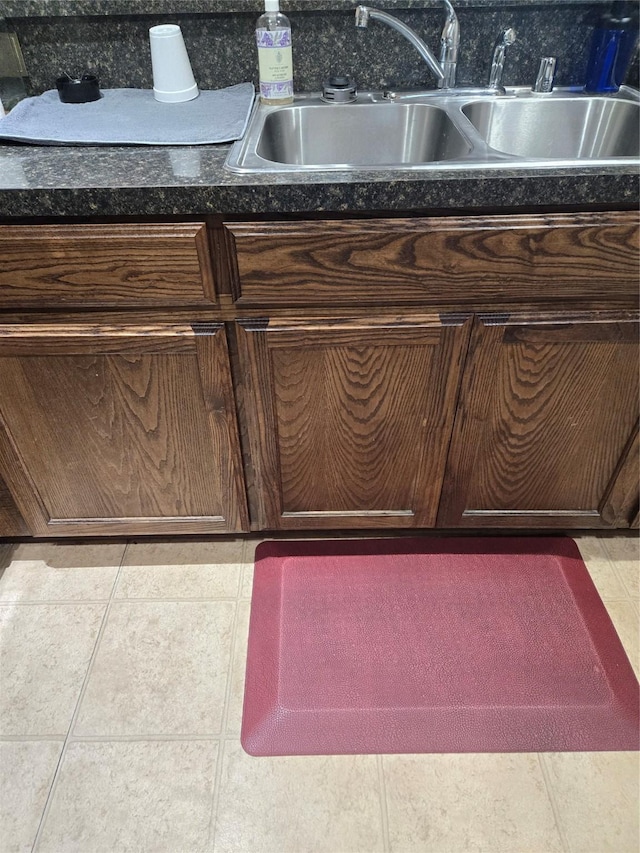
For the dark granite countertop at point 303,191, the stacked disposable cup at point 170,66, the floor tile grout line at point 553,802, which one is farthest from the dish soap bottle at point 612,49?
the floor tile grout line at point 553,802

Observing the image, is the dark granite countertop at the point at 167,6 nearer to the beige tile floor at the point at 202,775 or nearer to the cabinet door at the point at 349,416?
the cabinet door at the point at 349,416

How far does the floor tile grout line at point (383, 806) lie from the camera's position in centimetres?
94

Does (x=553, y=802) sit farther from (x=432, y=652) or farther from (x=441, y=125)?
(x=441, y=125)

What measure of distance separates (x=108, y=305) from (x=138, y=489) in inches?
17.4

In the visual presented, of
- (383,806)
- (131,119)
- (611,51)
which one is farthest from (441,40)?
(383,806)

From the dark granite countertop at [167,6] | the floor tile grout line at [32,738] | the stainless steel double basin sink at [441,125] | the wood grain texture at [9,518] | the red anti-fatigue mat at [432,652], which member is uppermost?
the dark granite countertop at [167,6]

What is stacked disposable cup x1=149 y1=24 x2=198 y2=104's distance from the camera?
116 cm

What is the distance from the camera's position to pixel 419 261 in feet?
3.05

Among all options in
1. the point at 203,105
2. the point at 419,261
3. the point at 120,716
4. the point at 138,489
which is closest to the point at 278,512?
the point at 138,489

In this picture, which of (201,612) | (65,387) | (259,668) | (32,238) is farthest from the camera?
(201,612)

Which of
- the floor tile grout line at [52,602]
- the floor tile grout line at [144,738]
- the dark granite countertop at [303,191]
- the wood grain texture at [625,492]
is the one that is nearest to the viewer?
the dark granite countertop at [303,191]

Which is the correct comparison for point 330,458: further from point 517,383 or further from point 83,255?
point 83,255

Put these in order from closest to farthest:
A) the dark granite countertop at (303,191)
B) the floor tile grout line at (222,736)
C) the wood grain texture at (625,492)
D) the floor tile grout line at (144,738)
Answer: the dark granite countertop at (303,191) < the floor tile grout line at (222,736) < the floor tile grout line at (144,738) < the wood grain texture at (625,492)

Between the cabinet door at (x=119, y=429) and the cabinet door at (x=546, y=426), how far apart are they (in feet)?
1.64
